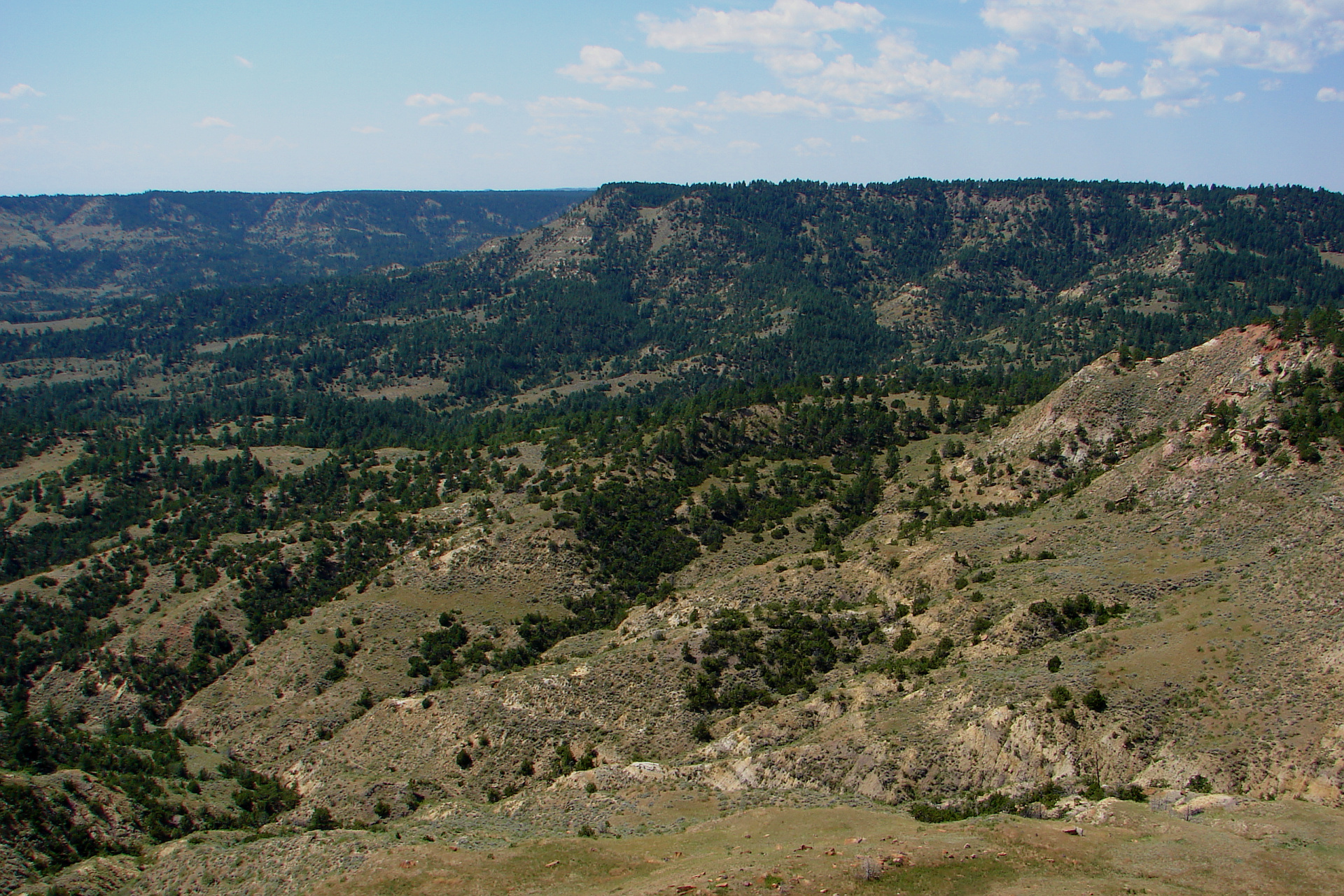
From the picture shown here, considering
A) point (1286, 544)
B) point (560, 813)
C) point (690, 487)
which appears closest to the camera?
point (560, 813)

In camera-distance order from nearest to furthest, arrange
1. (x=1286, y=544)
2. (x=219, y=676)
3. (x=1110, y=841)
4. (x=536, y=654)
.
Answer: (x=1110, y=841) → (x=1286, y=544) → (x=536, y=654) → (x=219, y=676)

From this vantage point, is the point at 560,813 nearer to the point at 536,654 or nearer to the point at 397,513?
the point at 536,654

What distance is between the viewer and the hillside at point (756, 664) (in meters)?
48.2

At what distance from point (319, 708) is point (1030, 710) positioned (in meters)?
73.5

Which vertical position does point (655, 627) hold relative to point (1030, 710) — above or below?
below

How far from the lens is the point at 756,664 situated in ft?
258

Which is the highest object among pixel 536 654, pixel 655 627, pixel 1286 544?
pixel 1286 544

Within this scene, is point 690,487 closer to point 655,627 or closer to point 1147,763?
point 655,627

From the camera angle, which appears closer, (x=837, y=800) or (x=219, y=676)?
(x=837, y=800)

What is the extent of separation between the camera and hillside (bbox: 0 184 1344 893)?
158 feet

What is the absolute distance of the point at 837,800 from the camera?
5531 cm

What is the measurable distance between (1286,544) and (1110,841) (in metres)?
37.0

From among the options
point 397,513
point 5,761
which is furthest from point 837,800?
point 397,513

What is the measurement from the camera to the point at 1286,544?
65.8m
